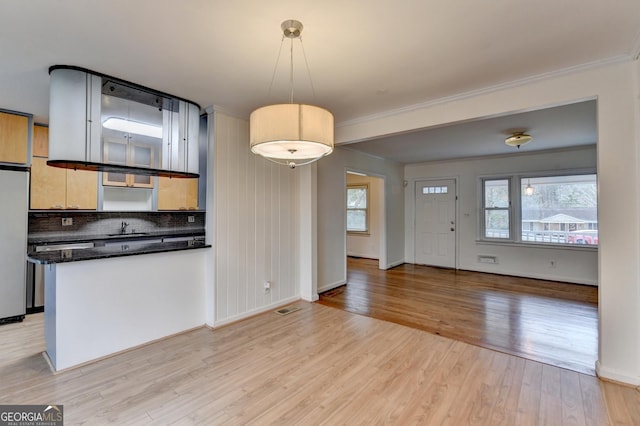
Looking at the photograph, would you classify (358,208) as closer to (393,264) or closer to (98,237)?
(393,264)

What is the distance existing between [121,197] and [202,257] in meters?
1.99

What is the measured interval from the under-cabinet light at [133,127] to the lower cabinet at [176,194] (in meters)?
1.80

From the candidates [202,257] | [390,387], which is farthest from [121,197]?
[390,387]

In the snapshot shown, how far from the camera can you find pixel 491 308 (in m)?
3.96

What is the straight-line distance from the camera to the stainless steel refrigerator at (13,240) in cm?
329

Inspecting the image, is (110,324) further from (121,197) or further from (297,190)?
(297,190)

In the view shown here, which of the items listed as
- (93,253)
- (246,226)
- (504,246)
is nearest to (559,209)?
(504,246)

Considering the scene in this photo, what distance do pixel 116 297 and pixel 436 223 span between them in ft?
20.3

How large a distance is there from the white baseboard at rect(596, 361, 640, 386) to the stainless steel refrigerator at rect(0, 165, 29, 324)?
5777 millimetres

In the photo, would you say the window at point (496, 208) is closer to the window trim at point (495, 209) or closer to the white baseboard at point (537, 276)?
the window trim at point (495, 209)

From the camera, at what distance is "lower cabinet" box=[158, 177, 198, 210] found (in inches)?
179

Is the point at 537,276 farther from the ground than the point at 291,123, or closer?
closer

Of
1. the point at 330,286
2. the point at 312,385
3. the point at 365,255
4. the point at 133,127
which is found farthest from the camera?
the point at 365,255

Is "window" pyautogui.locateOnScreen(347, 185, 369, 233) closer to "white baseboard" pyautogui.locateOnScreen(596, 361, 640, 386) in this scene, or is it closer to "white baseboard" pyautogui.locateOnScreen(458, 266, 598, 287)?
"white baseboard" pyautogui.locateOnScreen(458, 266, 598, 287)
